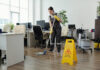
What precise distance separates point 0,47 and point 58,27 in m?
1.92

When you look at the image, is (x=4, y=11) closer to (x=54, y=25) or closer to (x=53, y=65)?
(x=54, y=25)

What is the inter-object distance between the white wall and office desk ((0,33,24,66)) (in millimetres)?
6294

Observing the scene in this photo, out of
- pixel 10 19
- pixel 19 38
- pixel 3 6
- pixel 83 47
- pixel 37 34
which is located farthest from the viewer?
pixel 10 19

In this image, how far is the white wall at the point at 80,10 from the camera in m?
8.54

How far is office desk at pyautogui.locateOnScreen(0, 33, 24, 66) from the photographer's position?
9.44ft

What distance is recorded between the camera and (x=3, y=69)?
2697mm

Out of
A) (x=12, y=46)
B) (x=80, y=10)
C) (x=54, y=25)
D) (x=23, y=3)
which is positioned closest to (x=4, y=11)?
(x=23, y=3)

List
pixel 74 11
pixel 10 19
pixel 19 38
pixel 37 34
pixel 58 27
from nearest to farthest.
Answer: pixel 19 38, pixel 58 27, pixel 37 34, pixel 10 19, pixel 74 11

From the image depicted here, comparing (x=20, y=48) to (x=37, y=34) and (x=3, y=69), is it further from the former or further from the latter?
(x=37, y=34)

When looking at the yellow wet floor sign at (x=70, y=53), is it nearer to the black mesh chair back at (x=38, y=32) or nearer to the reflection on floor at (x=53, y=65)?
the reflection on floor at (x=53, y=65)

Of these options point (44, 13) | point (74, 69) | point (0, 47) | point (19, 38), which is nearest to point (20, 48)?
point (19, 38)

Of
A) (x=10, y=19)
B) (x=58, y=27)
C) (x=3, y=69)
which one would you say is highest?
(x=10, y=19)

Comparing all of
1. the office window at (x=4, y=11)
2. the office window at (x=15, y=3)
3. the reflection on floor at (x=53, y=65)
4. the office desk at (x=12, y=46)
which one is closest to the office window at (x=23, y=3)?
the office window at (x=15, y=3)

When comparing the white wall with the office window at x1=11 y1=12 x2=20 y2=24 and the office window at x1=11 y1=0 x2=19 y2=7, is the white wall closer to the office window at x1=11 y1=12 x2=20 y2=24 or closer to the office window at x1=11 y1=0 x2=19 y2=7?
the office window at x1=11 y1=0 x2=19 y2=7
